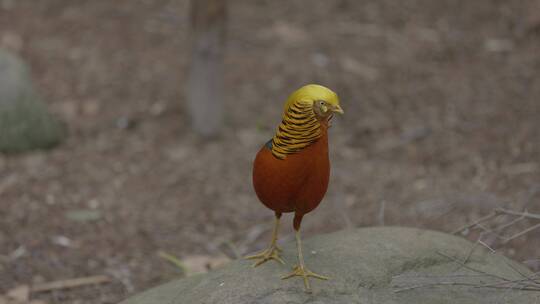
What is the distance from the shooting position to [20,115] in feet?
16.9

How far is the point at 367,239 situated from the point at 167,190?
7.33ft

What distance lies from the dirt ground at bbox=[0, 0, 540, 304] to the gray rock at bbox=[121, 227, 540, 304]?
0.74 m

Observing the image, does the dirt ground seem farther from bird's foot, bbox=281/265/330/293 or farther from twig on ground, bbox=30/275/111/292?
bird's foot, bbox=281/265/330/293

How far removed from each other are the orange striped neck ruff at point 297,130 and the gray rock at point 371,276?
44 cm

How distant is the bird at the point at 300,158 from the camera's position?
225cm

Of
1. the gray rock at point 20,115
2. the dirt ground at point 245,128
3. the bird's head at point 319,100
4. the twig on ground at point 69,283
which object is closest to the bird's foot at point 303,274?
the bird's head at point 319,100

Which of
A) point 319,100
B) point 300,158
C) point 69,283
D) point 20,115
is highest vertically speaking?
point 319,100

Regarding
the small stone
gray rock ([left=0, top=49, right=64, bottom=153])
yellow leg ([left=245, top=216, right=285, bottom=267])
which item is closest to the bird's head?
yellow leg ([left=245, top=216, right=285, bottom=267])

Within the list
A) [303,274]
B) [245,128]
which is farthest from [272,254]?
[245,128]

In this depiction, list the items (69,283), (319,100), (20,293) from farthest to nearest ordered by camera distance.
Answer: (69,283) < (20,293) < (319,100)

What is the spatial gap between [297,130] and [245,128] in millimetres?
3047

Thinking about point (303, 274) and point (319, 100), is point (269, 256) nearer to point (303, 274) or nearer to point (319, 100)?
point (303, 274)

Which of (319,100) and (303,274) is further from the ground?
(319,100)

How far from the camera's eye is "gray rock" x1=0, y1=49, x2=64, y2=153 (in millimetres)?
5102
